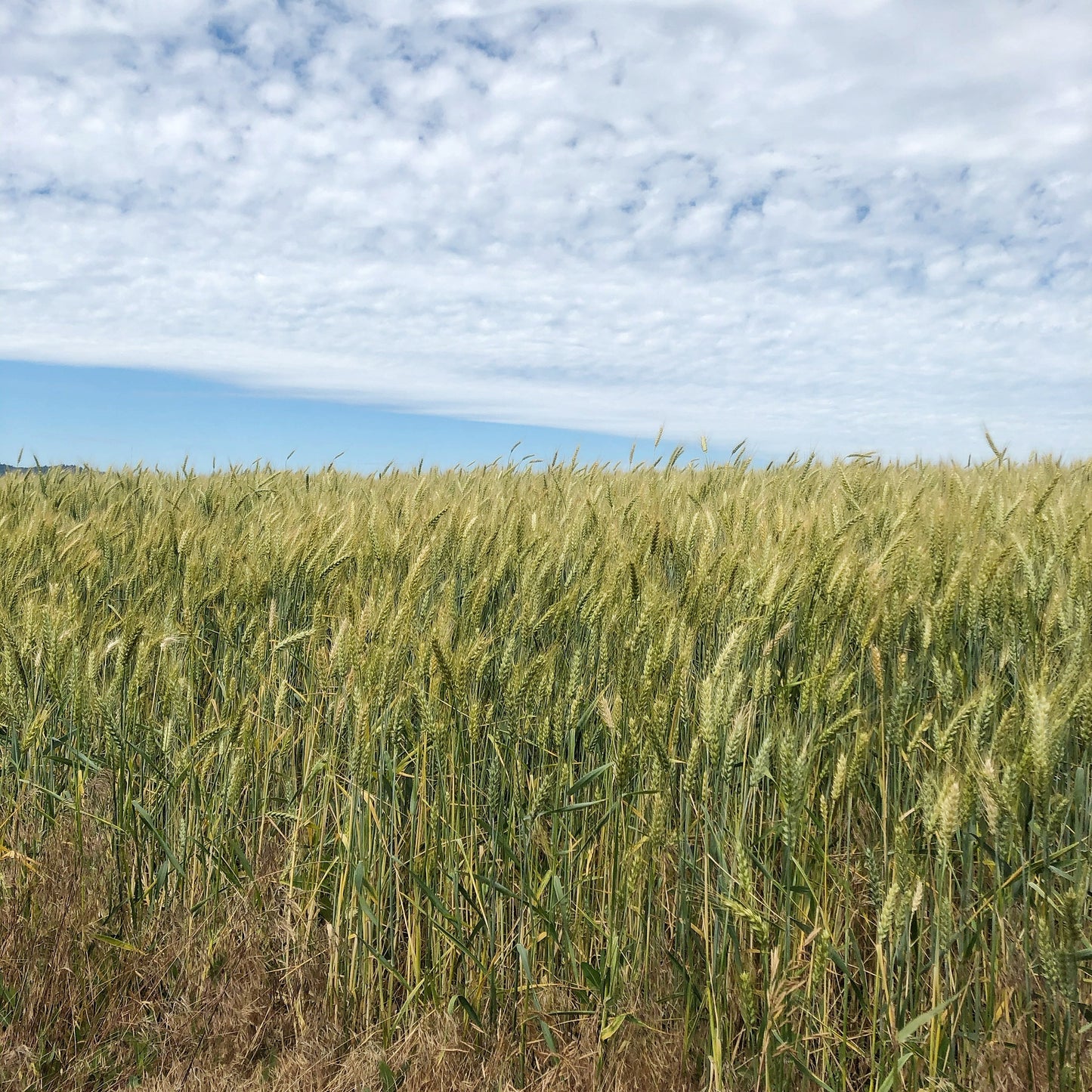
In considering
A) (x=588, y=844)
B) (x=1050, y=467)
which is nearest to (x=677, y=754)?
(x=588, y=844)

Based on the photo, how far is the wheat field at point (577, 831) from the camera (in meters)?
1.41

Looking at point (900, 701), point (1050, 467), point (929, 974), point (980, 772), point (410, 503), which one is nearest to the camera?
point (980, 772)

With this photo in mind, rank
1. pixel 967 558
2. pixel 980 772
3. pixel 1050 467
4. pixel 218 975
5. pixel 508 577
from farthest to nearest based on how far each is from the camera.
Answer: pixel 1050 467 < pixel 508 577 < pixel 967 558 < pixel 218 975 < pixel 980 772

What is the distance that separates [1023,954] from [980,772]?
12.2 inches

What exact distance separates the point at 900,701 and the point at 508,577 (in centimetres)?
107

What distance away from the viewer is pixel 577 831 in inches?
68.1

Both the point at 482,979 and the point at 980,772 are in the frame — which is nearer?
the point at 980,772

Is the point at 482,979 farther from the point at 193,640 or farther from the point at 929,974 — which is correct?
the point at 193,640

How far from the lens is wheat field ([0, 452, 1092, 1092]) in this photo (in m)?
1.41

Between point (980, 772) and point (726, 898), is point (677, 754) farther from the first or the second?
point (980, 772)

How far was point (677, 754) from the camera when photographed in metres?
1.78

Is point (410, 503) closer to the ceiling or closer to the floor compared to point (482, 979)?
closer to the ceiling

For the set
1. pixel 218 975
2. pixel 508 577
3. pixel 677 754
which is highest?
pixel 508 577

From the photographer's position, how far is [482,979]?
5.11ft
